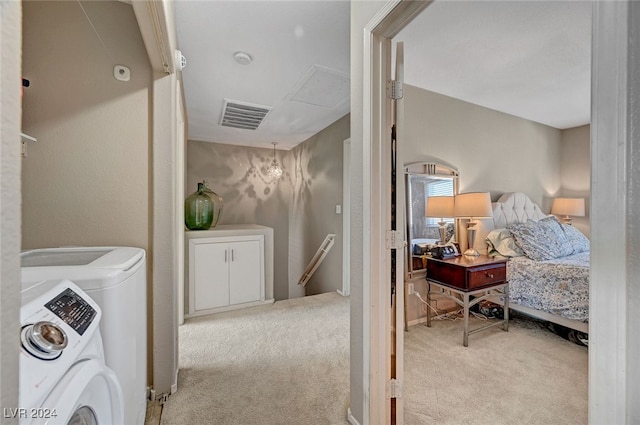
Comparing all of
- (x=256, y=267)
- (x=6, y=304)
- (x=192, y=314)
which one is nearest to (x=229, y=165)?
(x=256, y=267)

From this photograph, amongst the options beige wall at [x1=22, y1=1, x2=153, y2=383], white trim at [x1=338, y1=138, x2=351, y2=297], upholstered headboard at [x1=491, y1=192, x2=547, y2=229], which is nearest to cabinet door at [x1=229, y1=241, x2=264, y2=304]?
white trim at [x1=338, y1=138, x2=351, y2=297]

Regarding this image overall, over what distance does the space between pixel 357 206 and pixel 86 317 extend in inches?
43.4

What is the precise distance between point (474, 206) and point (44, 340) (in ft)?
9.38

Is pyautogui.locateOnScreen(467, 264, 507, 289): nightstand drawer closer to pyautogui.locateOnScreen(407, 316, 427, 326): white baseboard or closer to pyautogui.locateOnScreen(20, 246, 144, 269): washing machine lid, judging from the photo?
pyautogui.locateOnScreen(407, 316, 427, 326): white baseboard

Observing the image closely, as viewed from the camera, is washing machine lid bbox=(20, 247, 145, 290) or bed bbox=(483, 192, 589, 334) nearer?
washing machine lid bbox=(20, 247, 145, 290)

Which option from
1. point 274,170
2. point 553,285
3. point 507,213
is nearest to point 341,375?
point 553,285

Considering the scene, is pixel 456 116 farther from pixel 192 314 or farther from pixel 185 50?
pixel 192 314

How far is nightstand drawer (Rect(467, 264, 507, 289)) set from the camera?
239cm

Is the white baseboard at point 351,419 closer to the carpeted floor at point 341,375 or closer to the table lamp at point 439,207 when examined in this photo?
the carpeted floor at point 341,375

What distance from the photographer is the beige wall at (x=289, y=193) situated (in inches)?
152

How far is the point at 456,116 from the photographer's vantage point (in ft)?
9.92

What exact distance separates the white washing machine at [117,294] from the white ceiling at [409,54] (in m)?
1.47

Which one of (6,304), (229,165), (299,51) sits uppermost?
(299,51)

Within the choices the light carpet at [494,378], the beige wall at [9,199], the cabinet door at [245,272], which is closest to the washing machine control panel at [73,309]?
the beige wall at [9,199]
